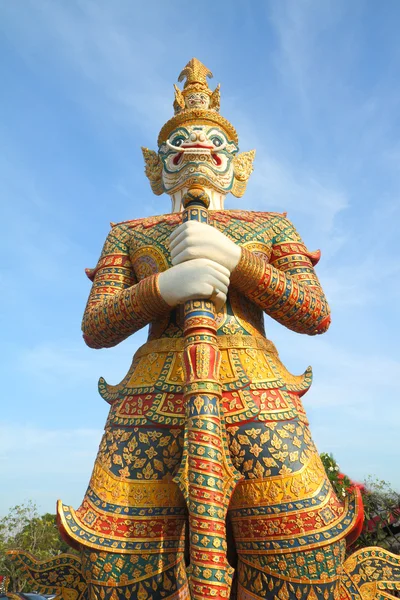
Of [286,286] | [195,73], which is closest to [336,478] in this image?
[286,286]

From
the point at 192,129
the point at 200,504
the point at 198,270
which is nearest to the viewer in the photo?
the point at 200,504

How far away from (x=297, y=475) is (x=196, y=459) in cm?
76

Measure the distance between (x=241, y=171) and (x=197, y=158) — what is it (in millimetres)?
873

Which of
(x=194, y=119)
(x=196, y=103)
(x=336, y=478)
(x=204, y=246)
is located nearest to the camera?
(x=204, y=246)

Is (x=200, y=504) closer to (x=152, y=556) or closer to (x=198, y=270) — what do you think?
(x=152, y=556)

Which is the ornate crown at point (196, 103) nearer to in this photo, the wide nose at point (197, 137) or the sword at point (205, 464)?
the wide nose at point (197, 137)

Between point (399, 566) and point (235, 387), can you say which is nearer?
point (399, 566)

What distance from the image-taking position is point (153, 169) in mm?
5711

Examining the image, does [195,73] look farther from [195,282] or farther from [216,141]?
[195,282]

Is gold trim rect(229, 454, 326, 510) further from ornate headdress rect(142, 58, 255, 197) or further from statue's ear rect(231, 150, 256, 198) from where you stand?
statue's ear rect(231, 150, 256, 198)

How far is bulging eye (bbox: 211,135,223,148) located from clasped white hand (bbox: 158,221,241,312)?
1567 mm

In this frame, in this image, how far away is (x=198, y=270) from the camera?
11.9 ft

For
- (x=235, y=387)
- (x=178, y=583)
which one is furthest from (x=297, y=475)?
(x=178, y=583)

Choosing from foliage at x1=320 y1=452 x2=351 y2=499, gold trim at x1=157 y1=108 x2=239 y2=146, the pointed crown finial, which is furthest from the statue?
foliage at x1=320 y1=452 x2=351 y2=499
